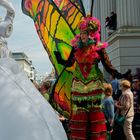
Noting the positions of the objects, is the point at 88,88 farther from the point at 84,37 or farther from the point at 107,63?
the point at 84,37

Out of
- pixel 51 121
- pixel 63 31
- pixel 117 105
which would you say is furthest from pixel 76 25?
pixel 51 121

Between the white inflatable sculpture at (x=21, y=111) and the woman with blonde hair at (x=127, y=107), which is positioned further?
the woman with blonde hair at (x=127, y=107)

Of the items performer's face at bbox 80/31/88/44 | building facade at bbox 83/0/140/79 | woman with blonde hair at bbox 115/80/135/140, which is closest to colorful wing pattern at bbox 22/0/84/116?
performer's face at bbox 80/31/88/44

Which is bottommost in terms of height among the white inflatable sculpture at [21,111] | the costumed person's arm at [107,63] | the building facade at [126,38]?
the building facade at [126,38]

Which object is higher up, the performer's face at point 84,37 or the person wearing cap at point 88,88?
the performer's face at point 84,37

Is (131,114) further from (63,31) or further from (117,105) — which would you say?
(63,31)

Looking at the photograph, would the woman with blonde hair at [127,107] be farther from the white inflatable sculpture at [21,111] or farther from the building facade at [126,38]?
the building facade at [126,38]

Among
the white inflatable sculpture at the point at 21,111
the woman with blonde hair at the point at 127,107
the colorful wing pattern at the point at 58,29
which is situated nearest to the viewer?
the white inflatable sculpture at the point at 21,111

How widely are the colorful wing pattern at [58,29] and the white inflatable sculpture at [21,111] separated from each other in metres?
3.69

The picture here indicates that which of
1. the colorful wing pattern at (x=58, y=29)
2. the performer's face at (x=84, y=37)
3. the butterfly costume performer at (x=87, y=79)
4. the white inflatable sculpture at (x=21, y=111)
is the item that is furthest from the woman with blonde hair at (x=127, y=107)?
the white inflatable sculpture at (x=21, y=111)

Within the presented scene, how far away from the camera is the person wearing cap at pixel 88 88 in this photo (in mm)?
5059

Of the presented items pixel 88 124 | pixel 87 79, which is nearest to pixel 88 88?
pixel 87 79

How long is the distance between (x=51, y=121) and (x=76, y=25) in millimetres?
4010

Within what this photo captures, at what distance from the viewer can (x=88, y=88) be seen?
5.07 m
